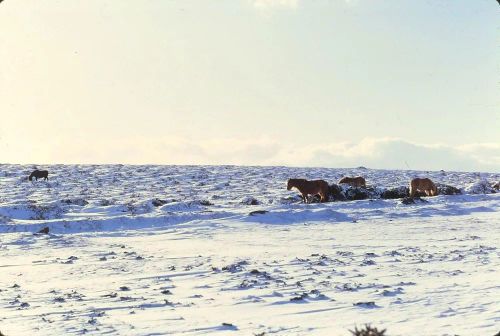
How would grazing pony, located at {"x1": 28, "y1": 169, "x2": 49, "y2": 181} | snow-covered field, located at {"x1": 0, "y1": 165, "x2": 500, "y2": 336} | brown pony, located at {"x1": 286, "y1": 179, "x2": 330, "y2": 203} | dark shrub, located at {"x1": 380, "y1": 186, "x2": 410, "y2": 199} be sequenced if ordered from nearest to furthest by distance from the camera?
snow-covered field, located at {"x1": 0, "y1": 165, "x2": 500, "y2": 336}
brown pony, located at {"x1": 286, "y1": 179, "x2": 330, "y2": 203}
dark shrub, located at {"x1": 380, "y1": 186, "x2": 410, "y2": 199}
grazing pony, located at {"x1": 28, "y1": 169, "x2": 49, "y2": 181}

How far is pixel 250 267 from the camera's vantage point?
447 inches

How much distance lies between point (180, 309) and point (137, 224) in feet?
33.9

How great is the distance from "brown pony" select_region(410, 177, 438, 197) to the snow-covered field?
45.1 inches

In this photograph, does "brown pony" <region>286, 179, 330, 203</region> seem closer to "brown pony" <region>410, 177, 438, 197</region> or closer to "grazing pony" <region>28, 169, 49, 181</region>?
"brown pony" <region>410, 177, 438, 197</region>

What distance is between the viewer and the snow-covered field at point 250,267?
7.39m

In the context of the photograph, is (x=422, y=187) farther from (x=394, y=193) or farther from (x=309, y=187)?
(x=309, y=187)

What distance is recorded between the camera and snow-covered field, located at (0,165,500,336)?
7395mm

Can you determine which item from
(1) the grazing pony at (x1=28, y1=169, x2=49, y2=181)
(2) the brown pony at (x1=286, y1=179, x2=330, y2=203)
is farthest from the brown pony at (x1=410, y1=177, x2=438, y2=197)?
(1) the grazing pony at (x1=28, y1=169, x2=49, y2=181)

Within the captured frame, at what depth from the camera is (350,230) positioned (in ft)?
54.0

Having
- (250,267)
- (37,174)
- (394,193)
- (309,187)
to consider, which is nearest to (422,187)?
(394,193)

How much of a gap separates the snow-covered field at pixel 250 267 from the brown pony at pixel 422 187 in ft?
3.76

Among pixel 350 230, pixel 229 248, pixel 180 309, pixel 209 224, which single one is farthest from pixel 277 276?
pixel 209 224

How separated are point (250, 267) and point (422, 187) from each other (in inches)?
550

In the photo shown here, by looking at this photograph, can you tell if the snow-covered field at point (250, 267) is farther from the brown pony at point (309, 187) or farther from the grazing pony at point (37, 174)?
the grazing pony at point (37, 174)
